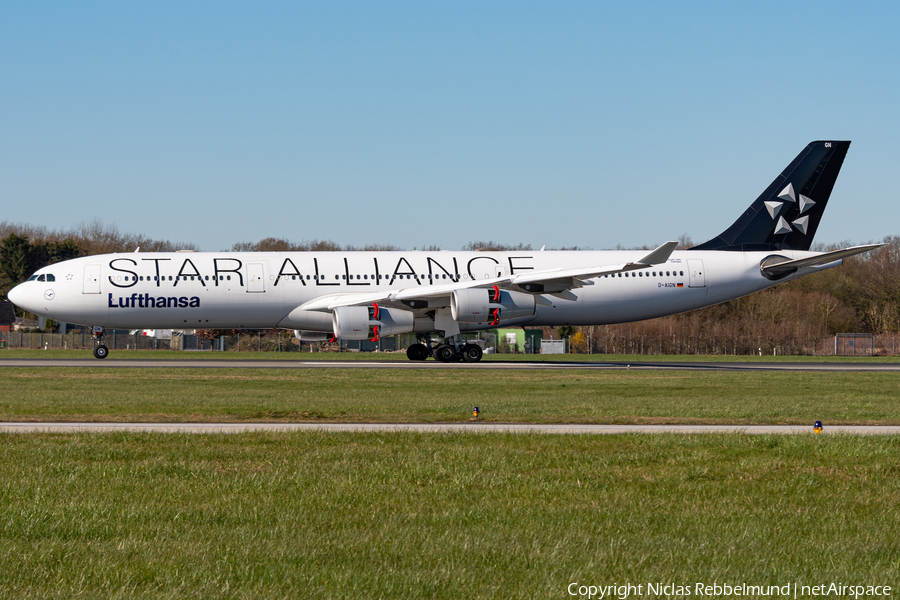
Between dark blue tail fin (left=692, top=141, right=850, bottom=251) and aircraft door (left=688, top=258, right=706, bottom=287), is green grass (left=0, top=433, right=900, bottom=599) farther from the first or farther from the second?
dark blue tail fin (left=692, top=141, right=850, bottom=251)

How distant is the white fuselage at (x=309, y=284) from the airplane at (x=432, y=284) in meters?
0.05

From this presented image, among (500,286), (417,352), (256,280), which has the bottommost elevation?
(417,352)

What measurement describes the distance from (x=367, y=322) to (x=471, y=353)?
215 inches

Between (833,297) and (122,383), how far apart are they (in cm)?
7383

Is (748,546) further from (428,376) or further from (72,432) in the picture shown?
Answer: (428,376)

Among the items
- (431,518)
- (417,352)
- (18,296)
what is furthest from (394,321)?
(431,518)

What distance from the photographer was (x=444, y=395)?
78.5 feet

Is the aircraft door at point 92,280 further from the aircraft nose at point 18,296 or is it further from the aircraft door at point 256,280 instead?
the aircraft door at point 256,280

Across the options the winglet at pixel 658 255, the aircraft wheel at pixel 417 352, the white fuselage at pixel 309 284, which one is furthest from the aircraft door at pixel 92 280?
the winglet at pixel 658 255

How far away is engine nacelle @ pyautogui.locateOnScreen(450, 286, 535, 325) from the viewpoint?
38.4m

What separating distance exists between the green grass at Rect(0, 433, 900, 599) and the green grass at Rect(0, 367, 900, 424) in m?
4.99

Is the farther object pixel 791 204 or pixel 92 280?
pixel 791 204

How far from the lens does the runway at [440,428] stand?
15.2 m

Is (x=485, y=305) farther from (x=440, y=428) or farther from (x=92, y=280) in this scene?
(x=440, y=428)
